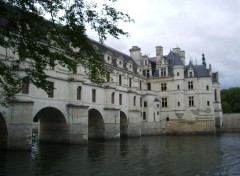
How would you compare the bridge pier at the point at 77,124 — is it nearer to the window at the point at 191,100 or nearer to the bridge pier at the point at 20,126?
the bridge pier at the point at 20,126

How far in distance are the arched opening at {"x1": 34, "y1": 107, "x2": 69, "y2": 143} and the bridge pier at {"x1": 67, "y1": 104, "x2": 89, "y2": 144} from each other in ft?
1.91

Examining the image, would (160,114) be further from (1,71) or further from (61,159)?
(1,71)

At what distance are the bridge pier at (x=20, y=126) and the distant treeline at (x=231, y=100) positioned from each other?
6022 centimetres

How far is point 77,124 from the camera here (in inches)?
1088

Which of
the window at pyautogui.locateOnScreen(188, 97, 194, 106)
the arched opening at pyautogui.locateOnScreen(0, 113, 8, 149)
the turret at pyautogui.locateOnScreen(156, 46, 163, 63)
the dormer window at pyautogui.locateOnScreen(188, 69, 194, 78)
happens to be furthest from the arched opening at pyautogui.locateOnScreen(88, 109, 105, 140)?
the turret at pyautogui.locateOnScreen(156, 46, 163, 63)

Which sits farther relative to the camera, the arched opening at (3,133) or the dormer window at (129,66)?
the dormer window at (129,66)

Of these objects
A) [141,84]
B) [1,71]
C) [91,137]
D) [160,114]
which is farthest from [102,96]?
[1,71]

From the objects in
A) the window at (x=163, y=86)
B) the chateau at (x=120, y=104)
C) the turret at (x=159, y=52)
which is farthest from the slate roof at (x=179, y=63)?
the window at (x=163, y=86)

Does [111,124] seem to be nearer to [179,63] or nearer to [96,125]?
[96,125]

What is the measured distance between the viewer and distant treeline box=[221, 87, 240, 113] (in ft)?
241

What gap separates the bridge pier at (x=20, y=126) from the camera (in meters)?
21.1

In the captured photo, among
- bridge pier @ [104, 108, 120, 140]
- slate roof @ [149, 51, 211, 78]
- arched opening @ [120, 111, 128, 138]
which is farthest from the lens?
slate roof @ [149, 51, 211, 78]

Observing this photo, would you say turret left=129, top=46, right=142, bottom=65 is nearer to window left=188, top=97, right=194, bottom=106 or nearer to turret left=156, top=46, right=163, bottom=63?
turret left=156, top=46, right=163, bottom=63

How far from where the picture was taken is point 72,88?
28422 mm
